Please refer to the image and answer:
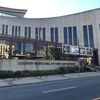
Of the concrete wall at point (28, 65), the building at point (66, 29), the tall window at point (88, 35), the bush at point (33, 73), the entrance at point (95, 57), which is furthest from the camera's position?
the tall window at point (88, 35)

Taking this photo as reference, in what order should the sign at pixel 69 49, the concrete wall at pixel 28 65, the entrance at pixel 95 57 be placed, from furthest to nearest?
the entrance at pixel 95 57 < the sign at pixel 69 49 < the concrete wall at pixel 28 65

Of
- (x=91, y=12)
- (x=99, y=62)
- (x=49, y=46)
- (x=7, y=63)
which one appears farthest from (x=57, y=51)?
(x=91, y=12)

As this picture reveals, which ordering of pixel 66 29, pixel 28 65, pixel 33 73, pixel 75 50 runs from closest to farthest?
1. pixel 33 73
2. pixel 28 65
3. pixel 75 50
4. pixel 66 29

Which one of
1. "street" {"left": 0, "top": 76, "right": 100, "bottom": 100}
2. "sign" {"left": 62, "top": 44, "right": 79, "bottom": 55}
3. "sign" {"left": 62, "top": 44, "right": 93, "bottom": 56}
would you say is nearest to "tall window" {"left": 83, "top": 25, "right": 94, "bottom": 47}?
"sign" {"left": 62, "top": 44, "right": 93, "bottom": 56}

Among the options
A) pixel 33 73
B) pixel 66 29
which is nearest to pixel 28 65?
pixel 33 73

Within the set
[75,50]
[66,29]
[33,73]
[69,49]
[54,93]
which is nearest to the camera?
[54,93]

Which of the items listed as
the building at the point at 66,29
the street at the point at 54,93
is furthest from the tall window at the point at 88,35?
the street at the point at 54,93

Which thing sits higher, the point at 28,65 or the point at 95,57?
the point at 95,57

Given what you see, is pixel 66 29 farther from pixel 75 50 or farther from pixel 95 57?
pixel 75 50

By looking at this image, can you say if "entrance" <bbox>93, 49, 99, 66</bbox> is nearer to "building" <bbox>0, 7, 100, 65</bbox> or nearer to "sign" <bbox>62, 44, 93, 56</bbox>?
"building" <bbox>0, 7, 100, 65</bbox>

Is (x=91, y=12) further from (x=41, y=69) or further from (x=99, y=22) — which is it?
(x=41, y=69)

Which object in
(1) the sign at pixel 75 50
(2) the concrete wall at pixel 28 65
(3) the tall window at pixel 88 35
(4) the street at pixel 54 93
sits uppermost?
(3) the tall window at pixel 88 35

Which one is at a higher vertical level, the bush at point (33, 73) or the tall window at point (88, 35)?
the tall window at point (88, 35)

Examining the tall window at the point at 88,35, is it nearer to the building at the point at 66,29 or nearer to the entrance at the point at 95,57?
the building at the point at 66,29
